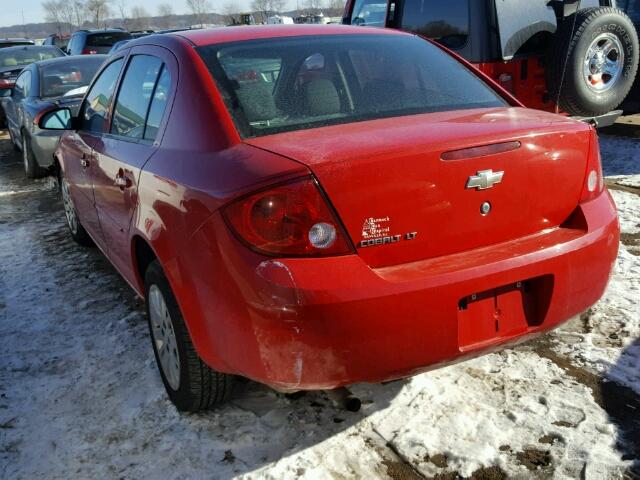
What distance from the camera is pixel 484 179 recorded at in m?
2.25

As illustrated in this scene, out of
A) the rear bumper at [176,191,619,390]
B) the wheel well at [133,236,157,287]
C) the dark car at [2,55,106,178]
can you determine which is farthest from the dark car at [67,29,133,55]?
the rear bumper at [176,191,619,390]

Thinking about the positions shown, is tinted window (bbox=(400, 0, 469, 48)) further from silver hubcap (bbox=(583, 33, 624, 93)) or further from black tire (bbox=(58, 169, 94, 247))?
black tire (bbox=(58, 169, 94, 247))

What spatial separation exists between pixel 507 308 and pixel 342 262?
0.66 m

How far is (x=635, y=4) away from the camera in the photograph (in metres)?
7.30

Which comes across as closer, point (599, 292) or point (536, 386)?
point (599, 292)

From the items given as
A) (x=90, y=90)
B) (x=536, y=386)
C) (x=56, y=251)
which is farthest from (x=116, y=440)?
(x=56, y=251)

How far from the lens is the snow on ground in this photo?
94.7 inches

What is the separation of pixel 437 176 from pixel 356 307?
0.54 metres

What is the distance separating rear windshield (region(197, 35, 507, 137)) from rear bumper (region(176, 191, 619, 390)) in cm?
62

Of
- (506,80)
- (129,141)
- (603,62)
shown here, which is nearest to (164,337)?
(129,141)

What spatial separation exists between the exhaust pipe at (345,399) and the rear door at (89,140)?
6.15 feet

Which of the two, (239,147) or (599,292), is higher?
(239,147)

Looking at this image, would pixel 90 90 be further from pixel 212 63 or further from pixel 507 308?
pixel 507 308

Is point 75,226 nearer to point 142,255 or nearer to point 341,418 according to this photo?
point 142,255
